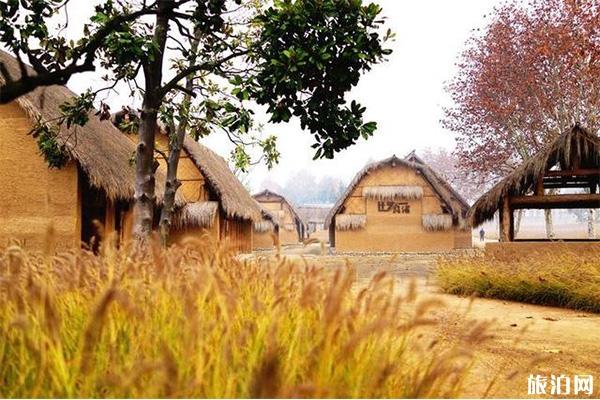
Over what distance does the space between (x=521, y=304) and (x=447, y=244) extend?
1897 centimetres

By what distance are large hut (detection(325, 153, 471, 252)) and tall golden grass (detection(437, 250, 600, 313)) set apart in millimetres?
16741

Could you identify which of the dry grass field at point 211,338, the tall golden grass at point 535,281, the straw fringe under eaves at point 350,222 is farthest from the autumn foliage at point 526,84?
the dry grass field at point 211,338

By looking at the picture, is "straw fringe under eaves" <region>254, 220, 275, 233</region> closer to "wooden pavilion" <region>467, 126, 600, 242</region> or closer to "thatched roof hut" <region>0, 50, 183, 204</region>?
"thatched roof hut" <region>0, 50, 183, 204</region>

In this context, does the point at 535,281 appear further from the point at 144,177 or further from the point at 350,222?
the point at 350,222

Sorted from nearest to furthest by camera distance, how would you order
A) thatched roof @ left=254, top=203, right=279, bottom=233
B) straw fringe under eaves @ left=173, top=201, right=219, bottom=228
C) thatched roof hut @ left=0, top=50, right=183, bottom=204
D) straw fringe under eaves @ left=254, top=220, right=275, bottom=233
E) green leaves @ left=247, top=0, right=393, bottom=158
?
1. green leaves @ left=247, top=0, right=393, bottom=158
2. thatched roof hut @ left=0, top=50, right=183, bottom=204
3. straw fringe under eaves @ left=173, top=201, right=219, bottom=228
4. thatched roof @ left=254, top=203, right=279, bottom=233
5. straw fringe under eaves @ left=254, top=220, right=275, bottom=233

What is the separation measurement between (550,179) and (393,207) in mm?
12942

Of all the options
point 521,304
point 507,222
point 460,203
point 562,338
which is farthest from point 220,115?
point 460,203

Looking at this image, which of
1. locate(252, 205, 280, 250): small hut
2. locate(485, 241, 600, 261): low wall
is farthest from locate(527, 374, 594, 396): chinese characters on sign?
locate(252, 205, 280, 250): small hut

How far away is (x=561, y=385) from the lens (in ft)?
12.8

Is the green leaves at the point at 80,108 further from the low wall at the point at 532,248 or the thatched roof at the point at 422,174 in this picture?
the thatched roof at the point at 422,174

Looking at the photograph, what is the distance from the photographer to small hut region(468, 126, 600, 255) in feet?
43.0

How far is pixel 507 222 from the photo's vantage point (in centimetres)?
1429

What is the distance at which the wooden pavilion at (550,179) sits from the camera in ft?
43.0

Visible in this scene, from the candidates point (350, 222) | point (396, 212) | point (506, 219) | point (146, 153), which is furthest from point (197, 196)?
point (396, 212)
